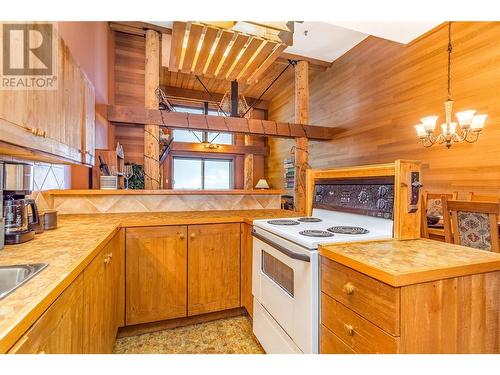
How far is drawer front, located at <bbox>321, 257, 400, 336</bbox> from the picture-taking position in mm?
812

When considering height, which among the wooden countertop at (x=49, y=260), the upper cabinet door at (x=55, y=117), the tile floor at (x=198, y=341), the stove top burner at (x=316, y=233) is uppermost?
the upper cabinet door at (x=55, y=117)

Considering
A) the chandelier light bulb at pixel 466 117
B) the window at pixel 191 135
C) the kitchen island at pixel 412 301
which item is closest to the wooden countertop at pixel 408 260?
the kitchen island at pixel 412 301

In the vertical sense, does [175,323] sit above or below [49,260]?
below

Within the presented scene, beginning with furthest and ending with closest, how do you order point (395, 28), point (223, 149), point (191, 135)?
1. point (191, 135)
2. point (223, 149)
3. point (395, 28)

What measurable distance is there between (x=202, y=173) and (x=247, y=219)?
6.57 meters

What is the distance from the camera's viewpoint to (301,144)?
15.6 ft

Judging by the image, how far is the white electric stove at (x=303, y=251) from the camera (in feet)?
3.92

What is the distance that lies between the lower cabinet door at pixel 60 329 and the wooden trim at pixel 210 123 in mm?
3016

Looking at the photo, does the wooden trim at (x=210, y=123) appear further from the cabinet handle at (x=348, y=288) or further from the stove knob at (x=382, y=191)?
the cabinet handle at (x=348, y=288)

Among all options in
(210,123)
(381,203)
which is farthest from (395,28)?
(381,203)

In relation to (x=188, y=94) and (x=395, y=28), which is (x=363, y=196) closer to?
(x=395, y=28)

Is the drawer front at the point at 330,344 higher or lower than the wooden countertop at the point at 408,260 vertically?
lower

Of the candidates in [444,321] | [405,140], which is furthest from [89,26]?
[405,140]
